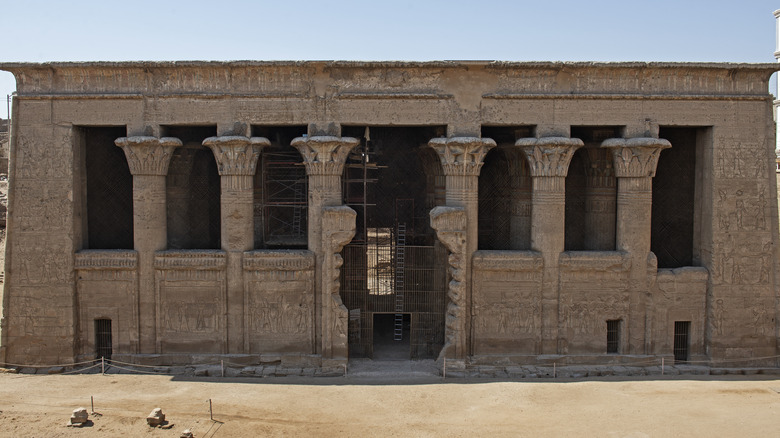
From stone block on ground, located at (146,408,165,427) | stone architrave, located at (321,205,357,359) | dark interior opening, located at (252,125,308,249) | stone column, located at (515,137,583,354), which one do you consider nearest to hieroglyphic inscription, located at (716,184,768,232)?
stone column, located at (515,137,583,354)

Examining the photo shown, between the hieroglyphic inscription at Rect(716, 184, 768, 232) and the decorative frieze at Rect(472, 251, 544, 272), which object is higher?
the hieroglyphic inscription at Rect(716, 184, 768, 232)

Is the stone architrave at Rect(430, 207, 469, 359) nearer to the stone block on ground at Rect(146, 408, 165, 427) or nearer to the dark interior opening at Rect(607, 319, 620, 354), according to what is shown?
the dark interior opening at Rect(607, 319, 620, 354)

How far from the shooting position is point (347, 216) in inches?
496

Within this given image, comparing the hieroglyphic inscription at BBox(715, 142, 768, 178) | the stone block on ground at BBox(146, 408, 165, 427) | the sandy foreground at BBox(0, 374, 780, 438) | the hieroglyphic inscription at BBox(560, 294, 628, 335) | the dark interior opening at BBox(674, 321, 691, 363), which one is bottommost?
the sandy foreground at BBox(0, 374, 780, 438)

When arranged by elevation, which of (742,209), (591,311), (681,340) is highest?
(742,209)

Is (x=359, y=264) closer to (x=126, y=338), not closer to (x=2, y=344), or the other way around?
(x=126, y=338)

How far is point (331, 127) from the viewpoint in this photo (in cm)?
1276

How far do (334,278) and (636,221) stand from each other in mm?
6589

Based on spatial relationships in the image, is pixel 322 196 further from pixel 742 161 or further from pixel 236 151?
pixel 742 161

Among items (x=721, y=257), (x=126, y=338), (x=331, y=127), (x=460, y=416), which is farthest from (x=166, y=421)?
(x=721, y=257)

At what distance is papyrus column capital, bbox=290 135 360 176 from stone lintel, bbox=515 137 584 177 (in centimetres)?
375

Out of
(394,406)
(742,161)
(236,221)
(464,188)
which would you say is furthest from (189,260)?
(742,161)

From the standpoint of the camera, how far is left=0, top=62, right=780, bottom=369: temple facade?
12.7 m

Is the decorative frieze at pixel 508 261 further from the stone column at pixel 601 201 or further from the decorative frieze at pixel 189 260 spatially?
the decorative frieze at pixel 189 260
